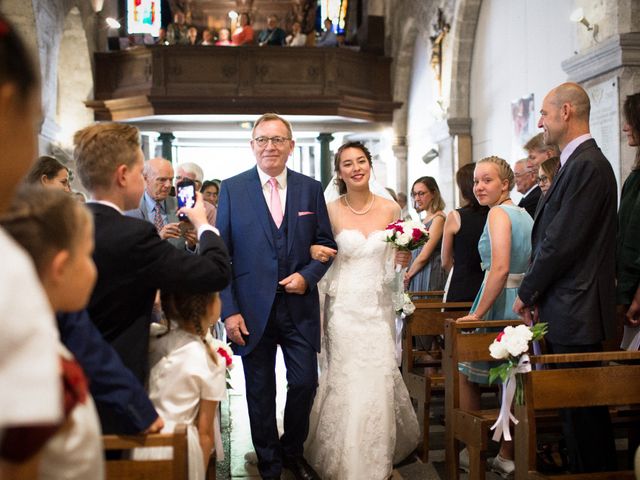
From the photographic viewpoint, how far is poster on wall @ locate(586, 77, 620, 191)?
7.18 meters

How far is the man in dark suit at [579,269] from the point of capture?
346cm

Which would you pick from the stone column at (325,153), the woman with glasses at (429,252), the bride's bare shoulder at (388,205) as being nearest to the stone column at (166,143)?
the stone column at (325,153)

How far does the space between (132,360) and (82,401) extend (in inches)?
48.5

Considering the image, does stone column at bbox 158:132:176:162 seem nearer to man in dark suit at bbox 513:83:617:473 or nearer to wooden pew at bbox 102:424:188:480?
man in dark suit at bbox 513:83:617:473

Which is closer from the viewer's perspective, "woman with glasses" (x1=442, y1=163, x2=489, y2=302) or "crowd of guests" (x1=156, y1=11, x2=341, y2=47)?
"woman with glasses" (x1=442, y1=163, x2=489, y2=302)

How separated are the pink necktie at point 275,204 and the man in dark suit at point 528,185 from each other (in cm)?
209

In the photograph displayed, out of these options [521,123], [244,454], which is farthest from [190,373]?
[521,123]

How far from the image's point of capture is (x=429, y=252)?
22.4 feet

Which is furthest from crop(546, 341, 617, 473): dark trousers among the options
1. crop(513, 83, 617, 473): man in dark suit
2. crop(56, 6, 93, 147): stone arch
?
crop(56, 6, 93, 147): stone arch

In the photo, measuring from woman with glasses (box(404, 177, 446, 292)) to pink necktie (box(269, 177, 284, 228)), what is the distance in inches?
109

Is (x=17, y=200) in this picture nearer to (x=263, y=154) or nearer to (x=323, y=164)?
(x=263, y=154)

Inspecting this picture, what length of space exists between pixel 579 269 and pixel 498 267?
735 mm

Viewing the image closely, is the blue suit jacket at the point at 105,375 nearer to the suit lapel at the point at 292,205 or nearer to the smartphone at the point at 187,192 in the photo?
the smartphone at the point at 187,192

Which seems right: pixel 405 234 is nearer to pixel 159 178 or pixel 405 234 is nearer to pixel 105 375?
pixel 159 178
